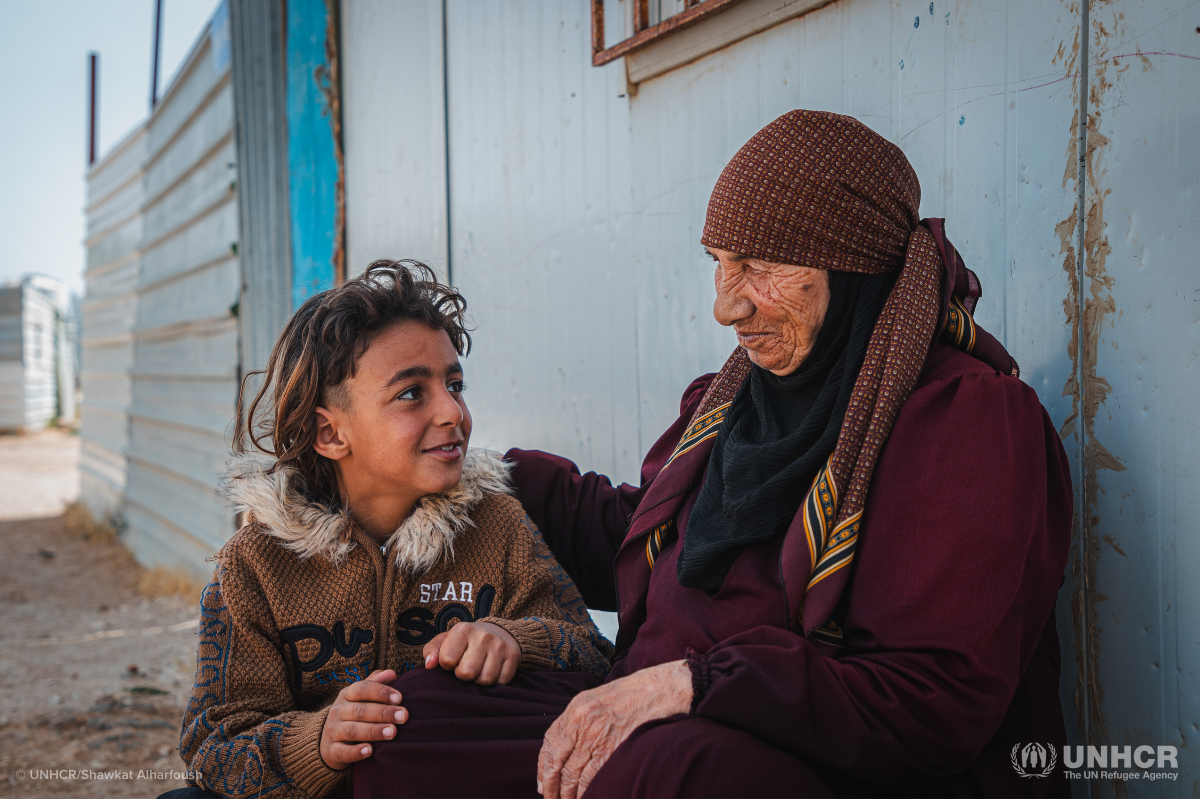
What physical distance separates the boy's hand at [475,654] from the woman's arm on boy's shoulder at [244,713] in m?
0.24

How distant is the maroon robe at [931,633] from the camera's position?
4.04 feet

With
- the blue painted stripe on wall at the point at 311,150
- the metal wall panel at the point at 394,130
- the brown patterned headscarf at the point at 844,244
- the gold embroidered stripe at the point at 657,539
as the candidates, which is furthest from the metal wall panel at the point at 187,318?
the brown patterned headscarf at the point at 844,244

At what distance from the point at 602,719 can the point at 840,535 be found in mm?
483

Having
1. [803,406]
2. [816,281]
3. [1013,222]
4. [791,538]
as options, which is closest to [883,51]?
[1013,222]

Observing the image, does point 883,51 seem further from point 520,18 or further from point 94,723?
point 94,723

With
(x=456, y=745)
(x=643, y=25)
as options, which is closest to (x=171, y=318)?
(x=643, y=25)

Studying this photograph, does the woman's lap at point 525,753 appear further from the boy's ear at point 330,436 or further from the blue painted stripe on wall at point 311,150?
the blue painted stripe on wall at point 311,150

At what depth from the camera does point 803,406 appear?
1.68m

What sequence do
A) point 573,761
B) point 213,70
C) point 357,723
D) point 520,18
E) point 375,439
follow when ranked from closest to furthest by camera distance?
point 573,761, point 357,723, point 375,439, point 520,18, point 213,70

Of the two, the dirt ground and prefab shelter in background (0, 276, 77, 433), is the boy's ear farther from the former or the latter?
prefab shelter in background (0, 276, 77, 433)

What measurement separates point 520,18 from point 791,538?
8.89 feet

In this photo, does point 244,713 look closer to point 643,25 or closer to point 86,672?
point 643,25

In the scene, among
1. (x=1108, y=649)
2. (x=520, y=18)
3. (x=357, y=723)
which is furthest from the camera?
(x=520, y=18)

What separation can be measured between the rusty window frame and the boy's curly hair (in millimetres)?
1136
